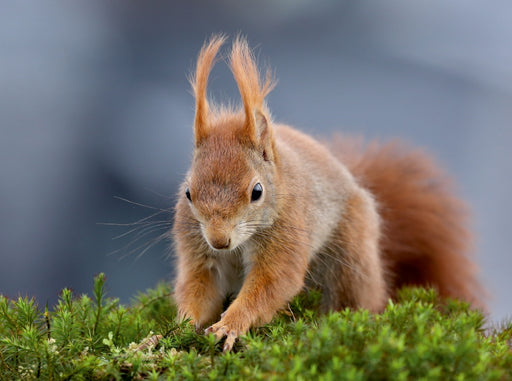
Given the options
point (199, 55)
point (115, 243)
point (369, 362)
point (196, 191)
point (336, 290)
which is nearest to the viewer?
point (369, 362)

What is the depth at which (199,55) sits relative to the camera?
1.46m

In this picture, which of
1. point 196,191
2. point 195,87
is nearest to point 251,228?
point 196,191

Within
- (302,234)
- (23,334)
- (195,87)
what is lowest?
(23,334)

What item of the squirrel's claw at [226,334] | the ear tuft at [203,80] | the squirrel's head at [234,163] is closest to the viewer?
the squirrel's claw at [226,334]

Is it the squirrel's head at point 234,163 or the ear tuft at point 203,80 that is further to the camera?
the ear tuft at point 203,80

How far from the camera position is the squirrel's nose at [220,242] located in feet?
4.09

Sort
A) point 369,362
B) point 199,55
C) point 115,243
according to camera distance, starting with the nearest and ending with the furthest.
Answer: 1. point 369,362
2. point 199,55
3. point 115,243

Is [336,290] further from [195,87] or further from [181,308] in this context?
[195,87]

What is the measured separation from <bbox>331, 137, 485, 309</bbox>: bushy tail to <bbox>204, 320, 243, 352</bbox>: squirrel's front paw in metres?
1.02

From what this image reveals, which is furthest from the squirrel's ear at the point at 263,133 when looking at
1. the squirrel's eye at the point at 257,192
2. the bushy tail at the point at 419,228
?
the bushy tail at the point at 419,228

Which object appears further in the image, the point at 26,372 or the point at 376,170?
the point at 376,170

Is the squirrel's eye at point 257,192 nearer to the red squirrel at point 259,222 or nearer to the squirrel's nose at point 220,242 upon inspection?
the red squirrel at point 259,222

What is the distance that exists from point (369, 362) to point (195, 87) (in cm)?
93

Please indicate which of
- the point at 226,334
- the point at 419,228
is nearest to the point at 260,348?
the point at 226,334
